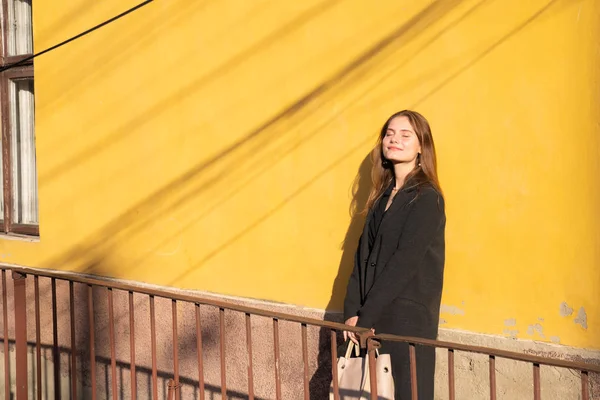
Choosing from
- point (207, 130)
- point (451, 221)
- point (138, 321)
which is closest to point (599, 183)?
point (451, 221)

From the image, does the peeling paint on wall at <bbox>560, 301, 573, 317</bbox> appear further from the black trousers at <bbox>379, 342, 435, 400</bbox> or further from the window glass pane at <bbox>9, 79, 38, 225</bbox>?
the window glass pane at <bbox>9, 79, 38, 225</bbox>

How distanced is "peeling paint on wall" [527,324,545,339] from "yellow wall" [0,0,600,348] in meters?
0.02

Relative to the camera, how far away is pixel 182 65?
4.91 metres

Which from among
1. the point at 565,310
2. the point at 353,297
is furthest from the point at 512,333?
the point at 353,297

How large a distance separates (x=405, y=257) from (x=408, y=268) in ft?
0.16

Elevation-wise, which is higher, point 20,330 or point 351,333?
point 351,333

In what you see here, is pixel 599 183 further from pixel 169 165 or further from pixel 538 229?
pixel 169 165

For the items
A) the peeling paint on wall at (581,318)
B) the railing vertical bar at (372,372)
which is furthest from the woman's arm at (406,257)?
the peeling paint on wall at (581,318)

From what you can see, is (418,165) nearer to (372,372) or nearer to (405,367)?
(405,367)

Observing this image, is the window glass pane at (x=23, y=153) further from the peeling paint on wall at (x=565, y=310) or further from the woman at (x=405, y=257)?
the peeling paint on wall at (x=565, y=310)

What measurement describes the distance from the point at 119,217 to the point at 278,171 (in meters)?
1.50

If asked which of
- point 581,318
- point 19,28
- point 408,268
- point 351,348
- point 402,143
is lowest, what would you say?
point 351,348

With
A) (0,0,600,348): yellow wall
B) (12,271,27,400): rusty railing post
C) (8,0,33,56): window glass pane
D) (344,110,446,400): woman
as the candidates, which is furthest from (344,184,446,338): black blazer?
(8,0,33,56): window glass pane

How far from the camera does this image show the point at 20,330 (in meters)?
4.31
